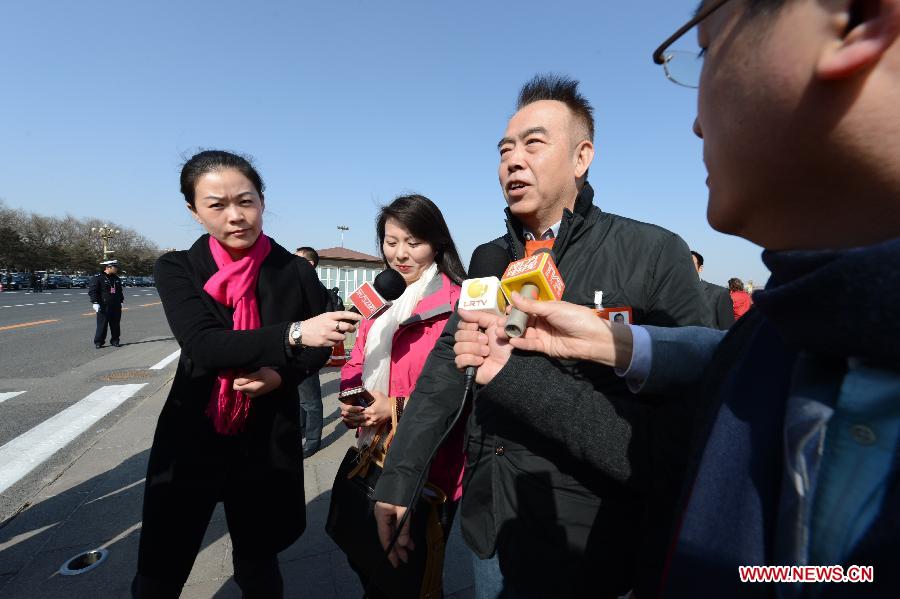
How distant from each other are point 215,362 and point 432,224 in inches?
54.6

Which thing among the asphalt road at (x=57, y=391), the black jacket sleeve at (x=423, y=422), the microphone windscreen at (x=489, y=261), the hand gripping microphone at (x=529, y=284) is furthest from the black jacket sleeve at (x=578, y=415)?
the asphalt road at (x=57, y=391)

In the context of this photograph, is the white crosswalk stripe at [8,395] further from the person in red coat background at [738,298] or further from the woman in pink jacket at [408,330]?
the person in red coat background at [738,298]

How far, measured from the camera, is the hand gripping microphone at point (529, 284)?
115 centimetres

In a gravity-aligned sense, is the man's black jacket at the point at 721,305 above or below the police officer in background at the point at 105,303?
above

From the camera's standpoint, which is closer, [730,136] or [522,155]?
[730,136]

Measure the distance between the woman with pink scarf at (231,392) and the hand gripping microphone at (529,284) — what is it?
0.76 metres

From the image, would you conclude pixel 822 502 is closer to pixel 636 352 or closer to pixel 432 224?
pixel 636 352

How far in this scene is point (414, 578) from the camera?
1.75 metres

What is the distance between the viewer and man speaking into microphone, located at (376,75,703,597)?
1.17 m

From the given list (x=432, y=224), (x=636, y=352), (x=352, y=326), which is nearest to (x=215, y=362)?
(x=352, y=326)

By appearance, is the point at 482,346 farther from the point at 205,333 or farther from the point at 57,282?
the point at 57,282

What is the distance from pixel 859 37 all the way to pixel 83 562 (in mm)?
4136

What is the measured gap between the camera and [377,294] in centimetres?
208

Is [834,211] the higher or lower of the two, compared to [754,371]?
higher
